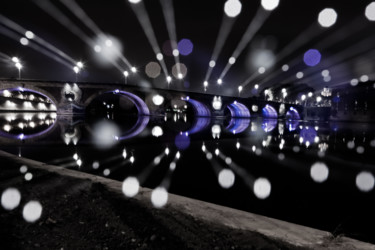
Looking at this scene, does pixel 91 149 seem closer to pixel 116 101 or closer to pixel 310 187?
pixel 310 187

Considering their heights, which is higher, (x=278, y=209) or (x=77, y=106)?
(x=77, y=106)

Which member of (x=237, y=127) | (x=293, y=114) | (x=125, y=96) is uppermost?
(x=125, y=96)

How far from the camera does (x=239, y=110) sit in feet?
228

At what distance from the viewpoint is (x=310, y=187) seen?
6.04 m

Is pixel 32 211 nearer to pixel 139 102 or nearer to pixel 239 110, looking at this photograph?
pixel 139 102

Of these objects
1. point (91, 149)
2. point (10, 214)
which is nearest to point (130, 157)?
point (91, 149)

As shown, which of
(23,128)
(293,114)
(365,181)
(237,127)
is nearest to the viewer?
(365,181)

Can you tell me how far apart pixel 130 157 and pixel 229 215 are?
6.20m

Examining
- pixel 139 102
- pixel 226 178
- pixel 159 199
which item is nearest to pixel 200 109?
pixel 139 102

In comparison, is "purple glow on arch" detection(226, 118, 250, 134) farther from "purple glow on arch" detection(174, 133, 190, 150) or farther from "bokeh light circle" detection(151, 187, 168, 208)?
"bokeh light circle" detection(151, 187, 168, 208)

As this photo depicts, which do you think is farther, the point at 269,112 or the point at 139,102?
the point at 269,112

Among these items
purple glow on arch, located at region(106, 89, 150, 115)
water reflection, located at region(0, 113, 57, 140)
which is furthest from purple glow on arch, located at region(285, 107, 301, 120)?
water reflection, located at region(0, 113, 57, 140)

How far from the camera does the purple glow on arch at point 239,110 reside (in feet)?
206

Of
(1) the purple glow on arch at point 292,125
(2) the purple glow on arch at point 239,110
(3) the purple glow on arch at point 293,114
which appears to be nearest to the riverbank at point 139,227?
(1) the purple glow on arch at point 292,125
